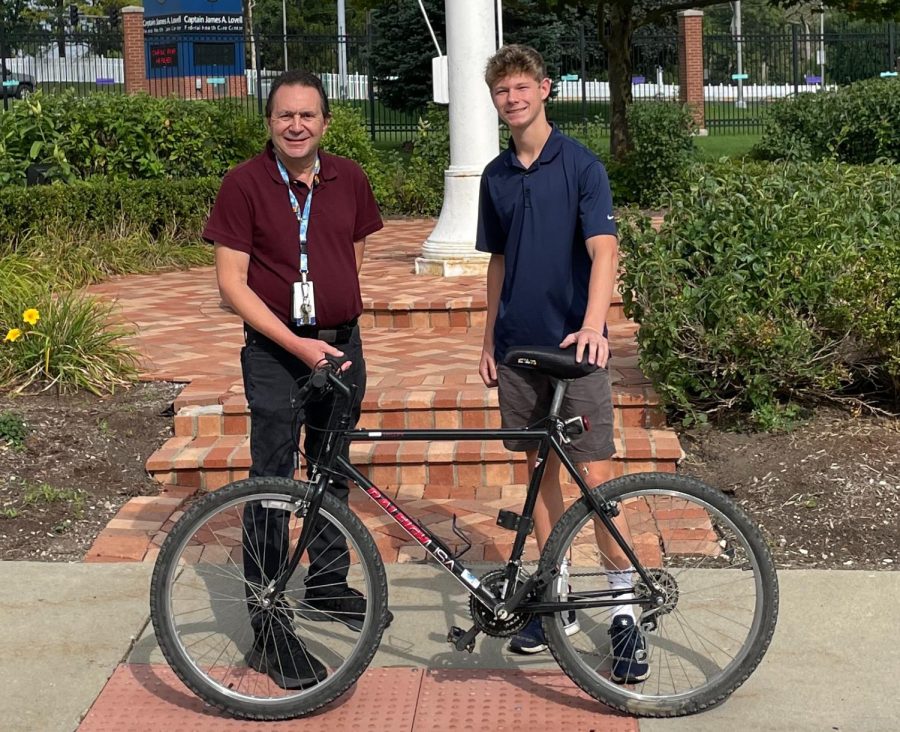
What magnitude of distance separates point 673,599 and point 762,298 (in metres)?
2.32

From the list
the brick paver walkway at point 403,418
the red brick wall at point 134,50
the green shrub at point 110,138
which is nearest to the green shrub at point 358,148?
the green shrub at point 110,138

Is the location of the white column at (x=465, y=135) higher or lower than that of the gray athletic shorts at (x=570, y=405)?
higher

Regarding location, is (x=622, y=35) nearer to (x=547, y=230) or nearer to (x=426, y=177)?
(x=426, y=177)

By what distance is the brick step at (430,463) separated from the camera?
564cm

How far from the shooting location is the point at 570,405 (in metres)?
3.94

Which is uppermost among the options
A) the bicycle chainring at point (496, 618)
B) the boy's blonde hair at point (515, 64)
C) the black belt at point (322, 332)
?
the boy's blonde hair at point (515, 64)

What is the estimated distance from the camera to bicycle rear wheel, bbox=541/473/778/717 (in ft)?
12.0

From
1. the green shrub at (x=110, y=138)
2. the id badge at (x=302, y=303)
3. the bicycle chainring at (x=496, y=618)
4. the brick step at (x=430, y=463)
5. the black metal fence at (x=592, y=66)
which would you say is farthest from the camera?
the black metal fence at (x=592, y=66)

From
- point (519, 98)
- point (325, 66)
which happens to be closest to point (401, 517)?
point (519, 98)

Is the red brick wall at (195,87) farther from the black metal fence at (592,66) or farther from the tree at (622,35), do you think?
the black metal fence at (592,66)

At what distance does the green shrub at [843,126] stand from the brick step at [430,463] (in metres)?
9.75

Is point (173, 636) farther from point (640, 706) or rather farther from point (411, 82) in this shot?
point (411, 82)

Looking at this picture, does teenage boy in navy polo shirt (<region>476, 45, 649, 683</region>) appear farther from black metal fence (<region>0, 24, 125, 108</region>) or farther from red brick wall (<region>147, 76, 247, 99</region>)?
red brick wall (<region>147, 76, 247, 99</region>)

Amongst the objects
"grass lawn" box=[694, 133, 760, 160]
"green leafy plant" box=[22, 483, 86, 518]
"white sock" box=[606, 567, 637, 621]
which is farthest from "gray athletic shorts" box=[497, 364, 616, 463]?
Result: "grass lawn" box=[694, 133, 760, 160]
